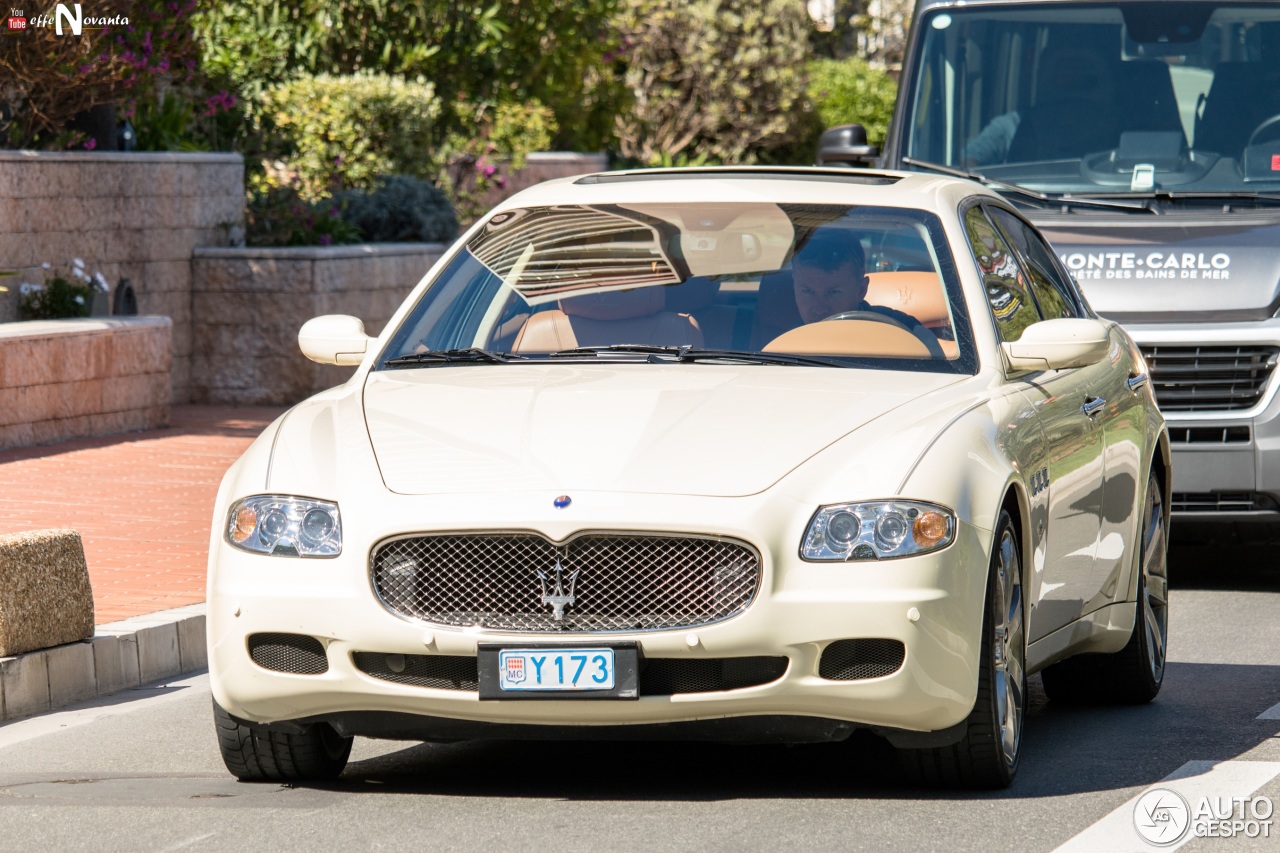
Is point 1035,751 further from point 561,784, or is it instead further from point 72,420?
point 72,420

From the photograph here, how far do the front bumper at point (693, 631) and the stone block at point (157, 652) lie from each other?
2.40m

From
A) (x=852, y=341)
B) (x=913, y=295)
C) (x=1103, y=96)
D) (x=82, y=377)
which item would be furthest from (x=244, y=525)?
(x=82, y=377)

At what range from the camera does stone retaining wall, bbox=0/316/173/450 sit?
529 inches

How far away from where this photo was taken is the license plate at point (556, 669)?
5.34 meters

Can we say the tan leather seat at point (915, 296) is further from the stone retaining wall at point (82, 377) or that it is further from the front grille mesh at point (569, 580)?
the stone retaining wall at point (82, 377)

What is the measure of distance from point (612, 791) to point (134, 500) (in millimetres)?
6166

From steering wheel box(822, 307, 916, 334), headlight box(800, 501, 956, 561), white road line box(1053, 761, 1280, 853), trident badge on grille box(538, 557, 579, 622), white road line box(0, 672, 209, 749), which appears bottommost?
white road line box(0, 672, 209, 749)

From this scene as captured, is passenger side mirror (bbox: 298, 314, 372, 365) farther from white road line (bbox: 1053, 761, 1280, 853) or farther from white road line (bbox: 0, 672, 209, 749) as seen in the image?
white road line (bbox: 1053, 761, 1280, 853)

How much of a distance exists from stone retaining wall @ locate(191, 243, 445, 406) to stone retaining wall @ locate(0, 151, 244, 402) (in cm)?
14

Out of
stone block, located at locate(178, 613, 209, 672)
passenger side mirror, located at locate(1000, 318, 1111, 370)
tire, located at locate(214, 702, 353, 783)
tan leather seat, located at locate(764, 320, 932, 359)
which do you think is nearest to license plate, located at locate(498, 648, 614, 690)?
tire, located at locate(214, 702, 353, 783)

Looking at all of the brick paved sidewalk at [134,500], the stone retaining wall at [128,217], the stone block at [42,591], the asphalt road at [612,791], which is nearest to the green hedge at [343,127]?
the stone retaining wall at [128,217]

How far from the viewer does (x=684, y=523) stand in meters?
5.33

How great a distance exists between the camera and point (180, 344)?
16.8m

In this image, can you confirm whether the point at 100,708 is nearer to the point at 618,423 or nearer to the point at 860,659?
the point at 618,423
